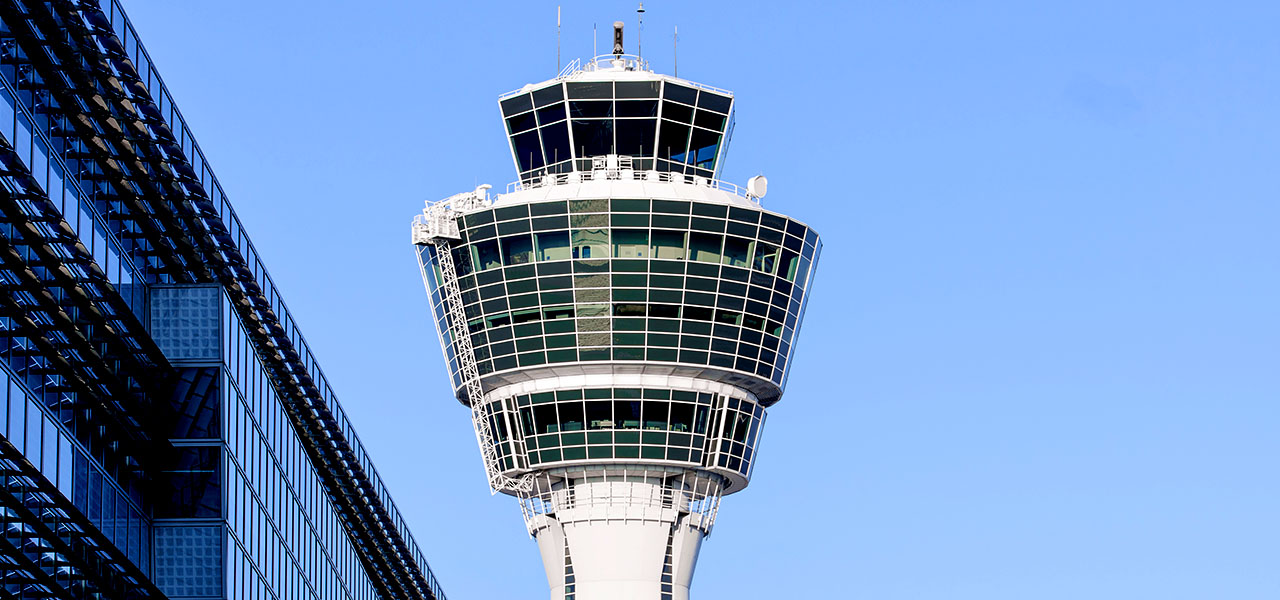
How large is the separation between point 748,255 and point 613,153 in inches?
460

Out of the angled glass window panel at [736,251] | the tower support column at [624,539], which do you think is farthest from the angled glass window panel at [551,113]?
the tower support column at [624,539]

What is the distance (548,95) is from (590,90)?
255cm

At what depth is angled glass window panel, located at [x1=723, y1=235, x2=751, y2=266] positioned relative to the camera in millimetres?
117312

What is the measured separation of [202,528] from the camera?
6225 centimetres

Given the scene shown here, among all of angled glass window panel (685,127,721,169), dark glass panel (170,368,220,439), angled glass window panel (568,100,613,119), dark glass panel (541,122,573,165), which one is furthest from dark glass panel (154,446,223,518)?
angled glass window panel (685,127,721,169)

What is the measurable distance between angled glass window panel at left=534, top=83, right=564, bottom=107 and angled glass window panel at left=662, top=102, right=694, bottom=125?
6177mm

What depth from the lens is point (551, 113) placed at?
12475cm

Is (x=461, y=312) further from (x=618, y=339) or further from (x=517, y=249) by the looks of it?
(x=618, y=339)

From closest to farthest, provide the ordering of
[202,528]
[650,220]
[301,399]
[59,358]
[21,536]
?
[21,536], [59,358], [202,528], [301,399], [650,220]

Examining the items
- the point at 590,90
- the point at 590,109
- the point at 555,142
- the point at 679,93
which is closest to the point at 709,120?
the point at 679,93

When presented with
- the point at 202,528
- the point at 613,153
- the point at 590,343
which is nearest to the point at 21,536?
the point at 202,528

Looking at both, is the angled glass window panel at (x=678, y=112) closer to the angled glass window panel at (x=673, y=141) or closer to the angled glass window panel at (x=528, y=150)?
the angled glass window panel at (x=673, y=141)

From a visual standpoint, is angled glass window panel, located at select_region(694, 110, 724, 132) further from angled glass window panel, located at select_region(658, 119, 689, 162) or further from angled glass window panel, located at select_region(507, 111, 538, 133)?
angled glass window panel, located at select_region(507, 111, 538, 133)

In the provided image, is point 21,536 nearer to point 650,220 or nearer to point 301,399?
point 301,399
